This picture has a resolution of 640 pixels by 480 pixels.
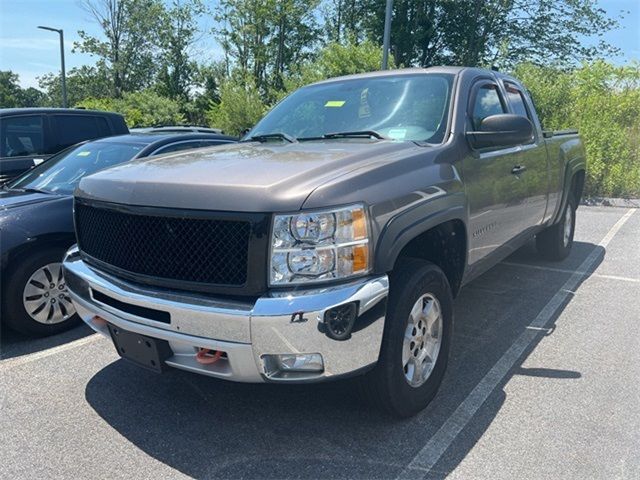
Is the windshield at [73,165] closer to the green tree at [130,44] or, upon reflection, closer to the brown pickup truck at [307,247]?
the brown pickup truck at [307,247]

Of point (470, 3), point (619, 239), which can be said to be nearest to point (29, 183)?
point (619, 239)

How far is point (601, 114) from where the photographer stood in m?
12.9

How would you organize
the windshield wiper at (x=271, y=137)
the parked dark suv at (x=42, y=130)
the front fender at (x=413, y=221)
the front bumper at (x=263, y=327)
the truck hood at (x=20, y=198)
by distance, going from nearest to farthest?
the front bumper at (x=263, y=327) → the front fender at (x=413, y=221) → the windshield wiper at (x=271, y=137) → the truck hood at (x=20, y=198) → the parked dark suv at (x=42, y=130)

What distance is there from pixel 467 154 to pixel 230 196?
5.75 ft

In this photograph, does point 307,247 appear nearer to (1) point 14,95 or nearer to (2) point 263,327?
(2) point 263,327

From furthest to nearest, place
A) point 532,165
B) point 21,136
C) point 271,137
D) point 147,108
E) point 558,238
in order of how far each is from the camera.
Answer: point 147,108 → point 21,136 → point 558,238 → point 532,165 → point 271,137

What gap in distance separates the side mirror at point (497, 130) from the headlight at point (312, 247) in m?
1.48

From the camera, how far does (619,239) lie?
Result: 8.02 m

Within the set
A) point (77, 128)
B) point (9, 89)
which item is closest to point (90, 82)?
point (77, 128)

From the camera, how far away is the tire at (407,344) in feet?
8.70

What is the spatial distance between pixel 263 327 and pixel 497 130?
2121 mm

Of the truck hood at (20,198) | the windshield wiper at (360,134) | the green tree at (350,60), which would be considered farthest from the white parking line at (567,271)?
the green tree at (350,60)

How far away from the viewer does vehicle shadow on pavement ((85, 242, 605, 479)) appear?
260cm

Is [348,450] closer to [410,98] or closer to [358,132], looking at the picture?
[358,132]
